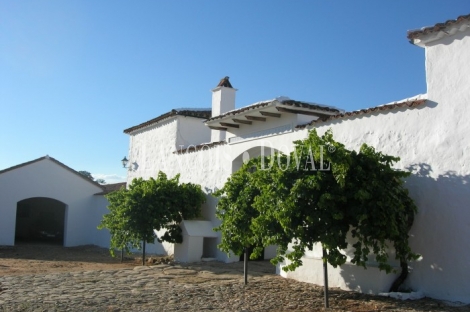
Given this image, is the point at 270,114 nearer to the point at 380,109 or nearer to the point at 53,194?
the point at 380,109

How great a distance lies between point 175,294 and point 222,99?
8.72 metres

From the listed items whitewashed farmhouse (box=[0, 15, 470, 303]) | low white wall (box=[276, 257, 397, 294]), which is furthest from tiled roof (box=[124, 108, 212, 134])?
low white wall (box=[276, 257, 397, 294])

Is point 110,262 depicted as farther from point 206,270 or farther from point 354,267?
Result: point 354,267

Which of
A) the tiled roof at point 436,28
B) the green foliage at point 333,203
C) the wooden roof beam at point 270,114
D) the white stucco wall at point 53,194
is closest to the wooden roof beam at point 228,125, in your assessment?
the wooden roof beam at point 270,114

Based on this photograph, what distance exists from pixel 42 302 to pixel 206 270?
16.0 feet

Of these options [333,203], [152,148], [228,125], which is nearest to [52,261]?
[152,148]

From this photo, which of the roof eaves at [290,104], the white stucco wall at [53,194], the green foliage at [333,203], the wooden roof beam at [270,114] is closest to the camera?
the green foliage at [333,203]

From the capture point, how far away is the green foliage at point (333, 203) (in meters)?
7.77

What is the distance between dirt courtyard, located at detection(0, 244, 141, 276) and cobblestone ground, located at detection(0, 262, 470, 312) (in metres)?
1.51

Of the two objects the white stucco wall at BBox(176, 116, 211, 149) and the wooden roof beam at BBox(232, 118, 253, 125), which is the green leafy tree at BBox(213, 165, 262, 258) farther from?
the white stucco wall at BBox(176, 116, 211, 149)

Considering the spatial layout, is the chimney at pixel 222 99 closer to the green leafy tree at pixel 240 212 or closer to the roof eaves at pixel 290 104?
the roof eaves at pixel 290 104

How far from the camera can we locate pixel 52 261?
51.5 feet

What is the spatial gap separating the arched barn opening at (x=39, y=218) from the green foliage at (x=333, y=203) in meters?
22.3

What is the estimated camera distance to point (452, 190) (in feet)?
27.2
